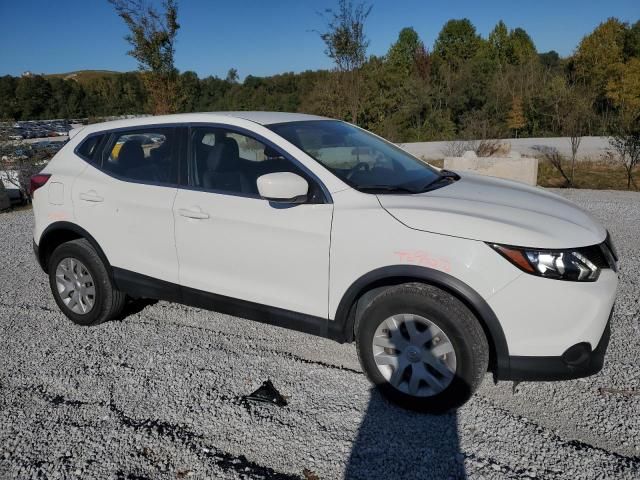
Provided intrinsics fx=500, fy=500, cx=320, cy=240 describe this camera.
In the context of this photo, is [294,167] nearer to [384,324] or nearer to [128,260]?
[384,324]

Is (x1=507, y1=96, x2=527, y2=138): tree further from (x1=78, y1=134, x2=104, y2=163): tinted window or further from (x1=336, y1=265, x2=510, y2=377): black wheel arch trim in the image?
(x1=336, y1=265, x2=510, y2=377): black wheel arch trim

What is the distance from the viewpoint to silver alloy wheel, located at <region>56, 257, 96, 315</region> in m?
4.10

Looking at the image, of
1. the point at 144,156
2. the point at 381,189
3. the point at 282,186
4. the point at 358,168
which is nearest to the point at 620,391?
the point at 381,189

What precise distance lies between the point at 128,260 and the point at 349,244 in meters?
1.89

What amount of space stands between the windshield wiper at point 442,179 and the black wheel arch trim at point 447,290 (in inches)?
27.5

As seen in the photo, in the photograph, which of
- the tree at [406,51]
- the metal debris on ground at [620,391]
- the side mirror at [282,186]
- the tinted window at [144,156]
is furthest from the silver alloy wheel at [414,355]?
the tree at [406,51]

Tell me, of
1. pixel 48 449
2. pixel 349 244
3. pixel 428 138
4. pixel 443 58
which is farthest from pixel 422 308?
pixel 443 58

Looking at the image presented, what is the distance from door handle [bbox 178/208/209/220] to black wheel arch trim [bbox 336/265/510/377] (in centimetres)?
112

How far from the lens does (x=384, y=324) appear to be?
285 centimetres

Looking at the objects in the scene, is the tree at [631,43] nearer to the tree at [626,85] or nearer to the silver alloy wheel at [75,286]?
the tree at [626,85]

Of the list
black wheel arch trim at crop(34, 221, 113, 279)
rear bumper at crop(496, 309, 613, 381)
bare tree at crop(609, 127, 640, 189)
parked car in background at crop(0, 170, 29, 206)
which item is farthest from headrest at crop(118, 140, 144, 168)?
Answer: bare tree at crop(609, 127, 640, 189)

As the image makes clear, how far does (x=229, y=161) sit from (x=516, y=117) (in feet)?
122

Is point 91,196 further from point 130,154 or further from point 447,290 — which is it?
point 447,290

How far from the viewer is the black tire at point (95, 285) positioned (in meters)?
3.99
